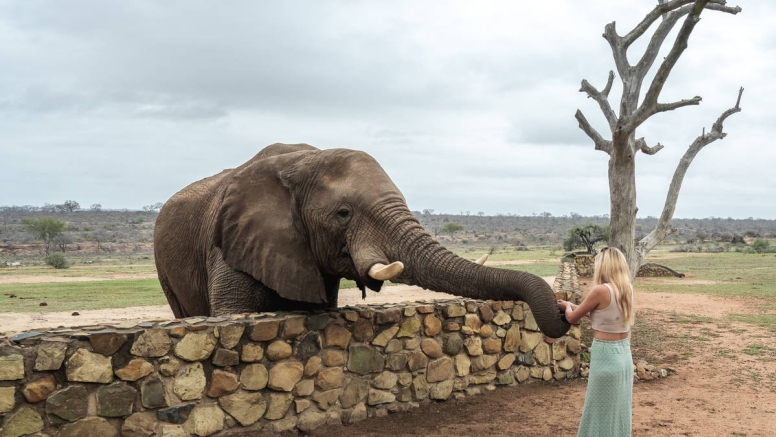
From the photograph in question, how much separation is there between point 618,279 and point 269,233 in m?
2.99

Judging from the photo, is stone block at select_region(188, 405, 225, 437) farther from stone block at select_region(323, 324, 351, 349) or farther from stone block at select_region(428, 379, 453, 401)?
stone block at select_region(428, 379, 453, 401)

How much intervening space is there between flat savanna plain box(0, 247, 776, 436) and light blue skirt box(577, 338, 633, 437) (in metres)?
1.59

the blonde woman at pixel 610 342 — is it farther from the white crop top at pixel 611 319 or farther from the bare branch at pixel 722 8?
the bare branch at pixel 722 8

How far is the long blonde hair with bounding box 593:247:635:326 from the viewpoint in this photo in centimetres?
520

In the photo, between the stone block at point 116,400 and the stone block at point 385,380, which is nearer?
the stone block at point 116,400

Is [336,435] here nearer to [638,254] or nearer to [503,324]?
[503,324]

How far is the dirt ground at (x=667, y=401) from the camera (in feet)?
22.6

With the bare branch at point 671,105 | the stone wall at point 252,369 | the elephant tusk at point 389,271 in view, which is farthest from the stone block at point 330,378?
the bare branch at point 671,105

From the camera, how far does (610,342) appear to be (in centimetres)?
527

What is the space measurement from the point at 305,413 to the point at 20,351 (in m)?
2.45

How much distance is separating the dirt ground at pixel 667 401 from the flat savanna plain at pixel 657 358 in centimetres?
1

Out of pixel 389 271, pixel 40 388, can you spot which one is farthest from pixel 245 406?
pixel 389 271

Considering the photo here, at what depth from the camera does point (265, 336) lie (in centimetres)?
596

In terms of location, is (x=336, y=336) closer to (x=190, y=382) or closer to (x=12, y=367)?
(x=190, y=382)
